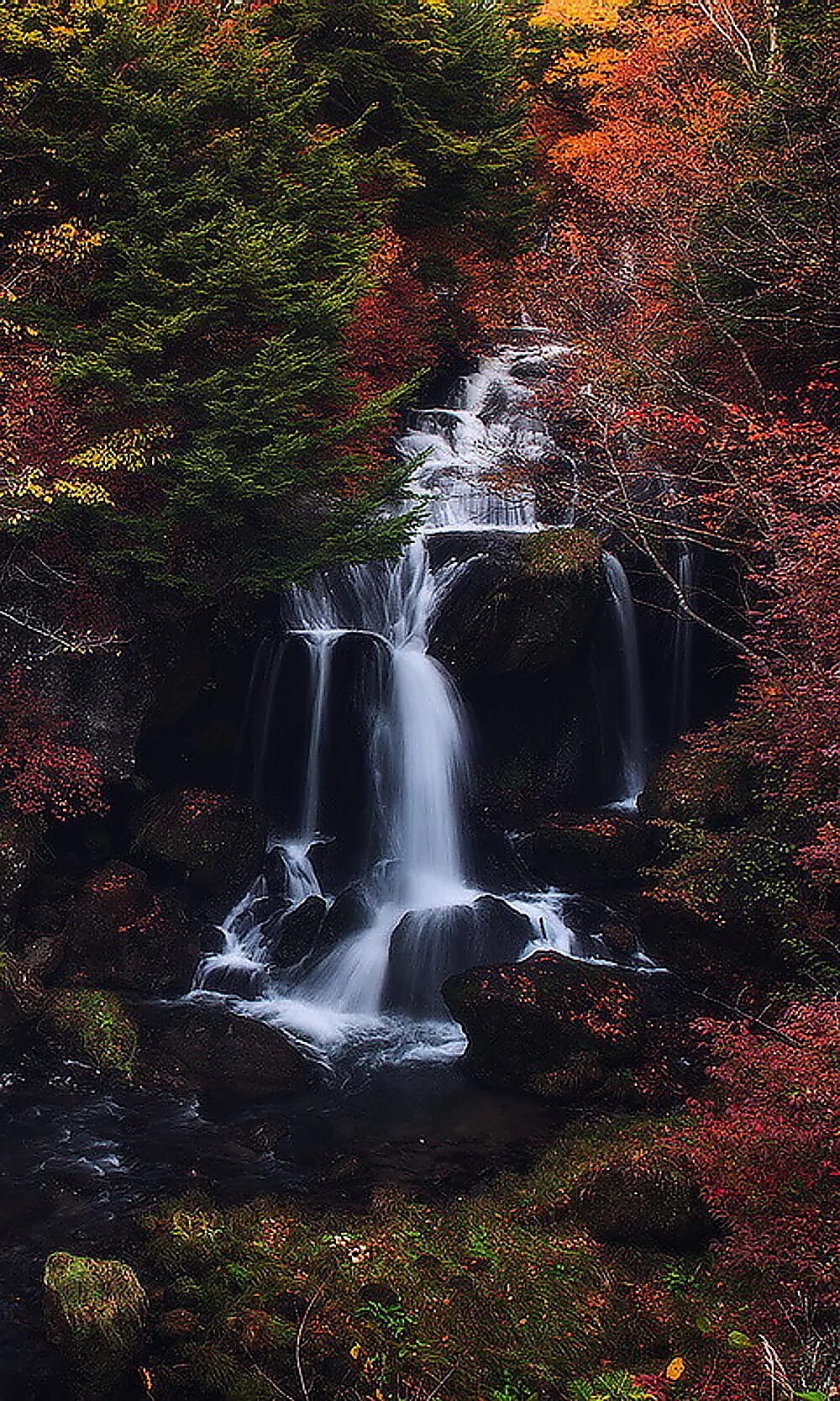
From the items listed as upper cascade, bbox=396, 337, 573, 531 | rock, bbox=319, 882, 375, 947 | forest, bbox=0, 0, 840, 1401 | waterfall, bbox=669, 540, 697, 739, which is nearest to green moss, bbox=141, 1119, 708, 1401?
forest, bbox=0, 0, 840, 1401

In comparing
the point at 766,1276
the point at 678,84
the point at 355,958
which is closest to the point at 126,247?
the point at 355,958

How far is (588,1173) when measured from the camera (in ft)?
23.9

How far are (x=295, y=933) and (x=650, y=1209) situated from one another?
6.23m

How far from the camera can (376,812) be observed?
13.6 m

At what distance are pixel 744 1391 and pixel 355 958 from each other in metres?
7.53

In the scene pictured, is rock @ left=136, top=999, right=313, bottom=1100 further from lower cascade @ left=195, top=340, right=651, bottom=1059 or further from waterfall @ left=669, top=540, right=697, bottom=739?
waterfall @ left=669, top=540, right=697, bottom=739

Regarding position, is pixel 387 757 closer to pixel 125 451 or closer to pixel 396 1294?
pixel 125 451

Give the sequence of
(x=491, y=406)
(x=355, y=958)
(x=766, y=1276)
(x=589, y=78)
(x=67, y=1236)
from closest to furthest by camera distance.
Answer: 1. (x=766, y=1276)
2. (x=67, y=1236)
3. (x=355, y=958)
4. (x=491, y=406)
5. (x=589, y=78)

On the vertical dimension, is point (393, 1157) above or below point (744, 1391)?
below

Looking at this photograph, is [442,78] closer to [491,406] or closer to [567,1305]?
[491,406]

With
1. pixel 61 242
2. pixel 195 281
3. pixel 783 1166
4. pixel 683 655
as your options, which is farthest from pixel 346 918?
pixel 61 242

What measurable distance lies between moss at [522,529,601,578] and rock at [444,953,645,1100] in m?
6.50

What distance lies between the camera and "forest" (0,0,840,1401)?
5.86 metres

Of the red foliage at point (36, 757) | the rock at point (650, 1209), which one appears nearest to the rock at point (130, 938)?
the red foliage at point (36, 757)
